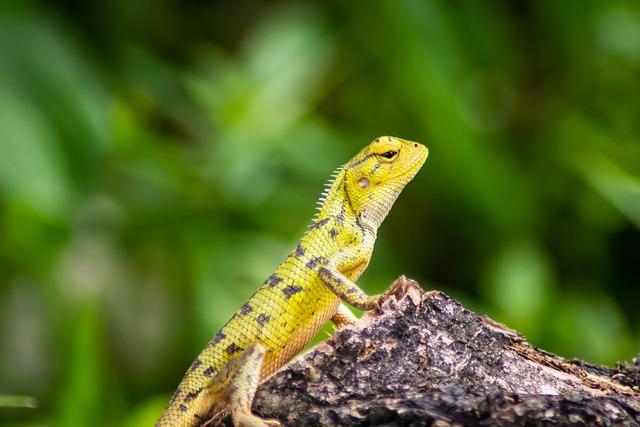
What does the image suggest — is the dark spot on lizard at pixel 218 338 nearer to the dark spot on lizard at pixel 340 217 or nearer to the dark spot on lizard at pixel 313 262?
the dark spot on lizard at pixel 313 262

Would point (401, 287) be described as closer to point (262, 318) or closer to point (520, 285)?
point (262, 318)

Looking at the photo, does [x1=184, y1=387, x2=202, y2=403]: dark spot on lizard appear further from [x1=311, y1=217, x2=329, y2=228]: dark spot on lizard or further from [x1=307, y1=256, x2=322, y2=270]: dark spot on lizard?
[x1=311, y1=217, x2=329, y2=228]: dark spot on lizard

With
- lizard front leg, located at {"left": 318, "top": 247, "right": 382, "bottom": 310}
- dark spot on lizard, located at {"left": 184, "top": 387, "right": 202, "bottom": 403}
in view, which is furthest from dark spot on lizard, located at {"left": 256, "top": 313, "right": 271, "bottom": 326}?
dark spot on lizard, located at {"left": 184, "top": 387, "right": 202, "bottom": 403}

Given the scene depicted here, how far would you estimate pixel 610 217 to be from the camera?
26.1 feet

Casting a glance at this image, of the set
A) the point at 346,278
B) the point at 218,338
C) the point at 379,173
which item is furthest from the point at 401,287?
the point at 379,173

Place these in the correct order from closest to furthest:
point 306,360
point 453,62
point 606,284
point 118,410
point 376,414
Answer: point 376,414, point 306,360, point 118,410, point 606,284, point 453,62

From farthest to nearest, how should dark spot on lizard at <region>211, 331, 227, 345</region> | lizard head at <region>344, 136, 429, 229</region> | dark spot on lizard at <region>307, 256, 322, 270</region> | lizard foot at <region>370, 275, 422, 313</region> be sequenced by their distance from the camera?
lizard head at <region>344, 136, 429, 229</region>, dark spot on lizard at <region>307, 256, 322, 270</region>, dark spot on lizard at <region>211, 331, 227, 345</region>, lizard foot at <region>370, 275, 422, 313</region>

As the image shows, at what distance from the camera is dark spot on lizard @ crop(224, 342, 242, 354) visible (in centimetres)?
414

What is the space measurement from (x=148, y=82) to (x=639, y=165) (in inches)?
199

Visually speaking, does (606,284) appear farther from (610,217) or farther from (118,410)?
(118,410)

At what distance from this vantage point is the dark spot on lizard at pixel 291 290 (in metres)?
4.33

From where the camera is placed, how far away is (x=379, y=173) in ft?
16.3

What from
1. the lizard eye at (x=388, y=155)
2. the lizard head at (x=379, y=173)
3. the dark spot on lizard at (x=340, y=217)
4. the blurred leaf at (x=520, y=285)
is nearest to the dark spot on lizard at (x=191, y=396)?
the dark spot on lizard at (x=340, y=217)

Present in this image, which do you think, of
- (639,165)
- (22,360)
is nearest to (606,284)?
(639,165)
